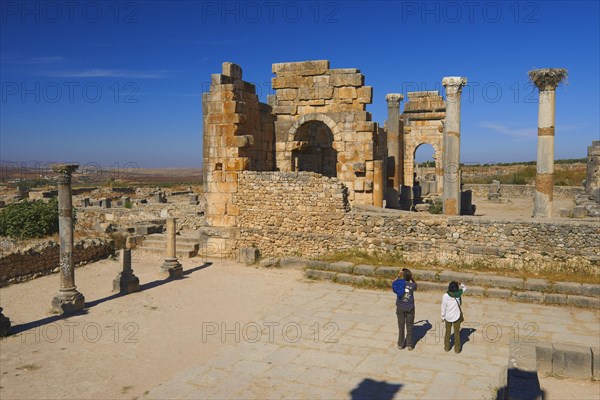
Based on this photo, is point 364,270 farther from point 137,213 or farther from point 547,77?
point 137,213

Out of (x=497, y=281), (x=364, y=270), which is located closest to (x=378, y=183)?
(x=364, y=270)

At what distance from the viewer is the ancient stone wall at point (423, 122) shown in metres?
27.1

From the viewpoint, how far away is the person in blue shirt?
7434 millimetres

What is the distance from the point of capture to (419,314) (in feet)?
30.5

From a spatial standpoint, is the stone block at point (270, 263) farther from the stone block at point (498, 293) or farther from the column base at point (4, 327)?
the column base at point (4, 327)

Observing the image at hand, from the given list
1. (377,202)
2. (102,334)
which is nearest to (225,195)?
(377,202)

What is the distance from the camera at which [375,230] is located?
12750mm

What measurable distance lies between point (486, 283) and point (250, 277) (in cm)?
573

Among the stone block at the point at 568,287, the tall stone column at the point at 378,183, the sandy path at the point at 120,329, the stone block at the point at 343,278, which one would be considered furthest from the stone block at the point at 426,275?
the tall stone column at the point at 378,183

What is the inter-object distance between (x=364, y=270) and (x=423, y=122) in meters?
17.9

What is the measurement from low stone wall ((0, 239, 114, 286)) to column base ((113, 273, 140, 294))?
320 cm

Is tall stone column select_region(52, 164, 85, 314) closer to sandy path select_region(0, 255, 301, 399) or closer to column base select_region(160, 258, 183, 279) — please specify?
sandy path select_region(0, 255, 301, 399)

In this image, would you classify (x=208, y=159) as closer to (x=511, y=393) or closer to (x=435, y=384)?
(x=435, y=384)

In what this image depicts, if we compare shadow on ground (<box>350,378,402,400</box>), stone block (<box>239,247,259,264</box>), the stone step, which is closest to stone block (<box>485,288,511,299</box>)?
shadow on ground (<box>350,378,402,400</box>)
